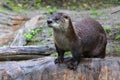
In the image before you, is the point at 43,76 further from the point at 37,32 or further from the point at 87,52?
the point at 37,32

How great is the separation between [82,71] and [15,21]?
7051mm

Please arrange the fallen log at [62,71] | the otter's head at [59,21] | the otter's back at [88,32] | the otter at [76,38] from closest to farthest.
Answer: the otter's head at [59,21] → the otter at [76,38] → the fallen log at [62,71] → the otter's back at [88,32]

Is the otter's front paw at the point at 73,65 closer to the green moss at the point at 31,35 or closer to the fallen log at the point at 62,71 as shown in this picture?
the fallen log at the point at 62,71

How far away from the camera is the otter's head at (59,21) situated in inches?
195

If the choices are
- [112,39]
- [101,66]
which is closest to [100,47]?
[101,66]

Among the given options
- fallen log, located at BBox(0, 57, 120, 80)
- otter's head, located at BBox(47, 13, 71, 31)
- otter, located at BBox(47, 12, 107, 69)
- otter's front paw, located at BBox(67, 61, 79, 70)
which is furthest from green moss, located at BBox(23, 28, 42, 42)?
otter's head, located at BBox(47, 13, 71, 31)

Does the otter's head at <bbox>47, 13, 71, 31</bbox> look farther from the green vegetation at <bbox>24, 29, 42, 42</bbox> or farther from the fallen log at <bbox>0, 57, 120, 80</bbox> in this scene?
the green vegetation at <bbox>24, 29, 42, 42</bbox>

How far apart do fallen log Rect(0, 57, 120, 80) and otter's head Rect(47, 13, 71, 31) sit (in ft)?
2.09

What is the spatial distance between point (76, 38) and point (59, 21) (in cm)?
41

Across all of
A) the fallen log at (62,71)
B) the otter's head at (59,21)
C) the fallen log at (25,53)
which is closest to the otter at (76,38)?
the otter's head at (59,21)

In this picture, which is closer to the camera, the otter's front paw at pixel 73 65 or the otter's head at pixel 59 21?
the otter's head at pixel 59 21

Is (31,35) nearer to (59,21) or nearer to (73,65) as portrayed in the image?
(73,65)

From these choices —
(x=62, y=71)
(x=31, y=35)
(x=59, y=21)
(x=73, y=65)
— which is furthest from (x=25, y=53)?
(x=31, y=35)

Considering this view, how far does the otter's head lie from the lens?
496 centimetres
